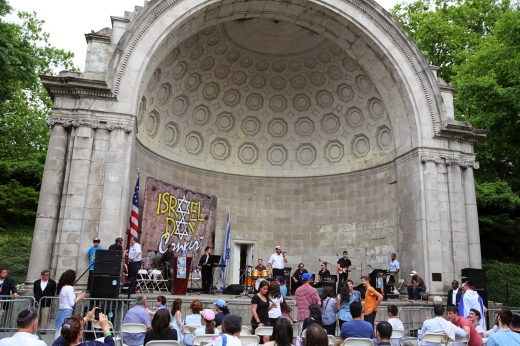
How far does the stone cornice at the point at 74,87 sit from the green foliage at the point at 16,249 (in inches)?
375

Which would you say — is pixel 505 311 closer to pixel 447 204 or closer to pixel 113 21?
pixel 447 204

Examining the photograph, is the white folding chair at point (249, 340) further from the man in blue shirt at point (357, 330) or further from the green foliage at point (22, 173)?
the green foliage at point (22, 173)

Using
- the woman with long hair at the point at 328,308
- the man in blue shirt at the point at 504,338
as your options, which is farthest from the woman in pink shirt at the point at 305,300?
the man in blue shirt at the point at 504,338

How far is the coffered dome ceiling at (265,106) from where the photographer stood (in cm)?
1864

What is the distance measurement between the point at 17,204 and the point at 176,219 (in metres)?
10.3

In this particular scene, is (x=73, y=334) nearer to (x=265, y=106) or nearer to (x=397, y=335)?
(x=397, y=335)

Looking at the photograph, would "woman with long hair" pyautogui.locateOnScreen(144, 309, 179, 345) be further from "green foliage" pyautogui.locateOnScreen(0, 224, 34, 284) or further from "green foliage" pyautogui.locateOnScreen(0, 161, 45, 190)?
"green foliage" pyautogui.locateOnScreen(0, 161, 45, 190)

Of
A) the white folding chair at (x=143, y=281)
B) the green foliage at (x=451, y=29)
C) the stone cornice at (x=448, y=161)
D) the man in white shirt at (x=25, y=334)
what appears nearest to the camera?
the man in white shirt at (x=25, y=334)

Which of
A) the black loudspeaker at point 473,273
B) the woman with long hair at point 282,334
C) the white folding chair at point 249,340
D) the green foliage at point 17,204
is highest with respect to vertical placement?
the green foliage at point 17,204

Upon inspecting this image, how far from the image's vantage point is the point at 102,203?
1338cm

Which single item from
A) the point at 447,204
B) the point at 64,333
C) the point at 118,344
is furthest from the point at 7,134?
the point at 64,333

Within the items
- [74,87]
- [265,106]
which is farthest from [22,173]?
[265,106]

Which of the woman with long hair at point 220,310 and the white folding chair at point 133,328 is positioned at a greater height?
the woman with long hair at point 220,310

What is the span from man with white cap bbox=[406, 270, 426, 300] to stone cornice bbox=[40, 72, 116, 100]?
11.9m
